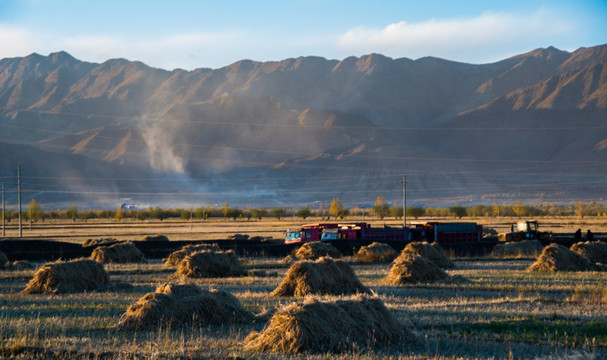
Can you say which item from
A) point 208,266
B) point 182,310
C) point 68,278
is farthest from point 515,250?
point 182,310

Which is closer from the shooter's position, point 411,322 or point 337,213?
point 411,322

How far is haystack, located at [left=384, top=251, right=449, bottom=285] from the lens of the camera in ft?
80.7

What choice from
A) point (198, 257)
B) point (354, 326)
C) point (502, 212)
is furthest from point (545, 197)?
point (354, 326)

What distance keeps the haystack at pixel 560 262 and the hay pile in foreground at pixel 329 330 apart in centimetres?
1815

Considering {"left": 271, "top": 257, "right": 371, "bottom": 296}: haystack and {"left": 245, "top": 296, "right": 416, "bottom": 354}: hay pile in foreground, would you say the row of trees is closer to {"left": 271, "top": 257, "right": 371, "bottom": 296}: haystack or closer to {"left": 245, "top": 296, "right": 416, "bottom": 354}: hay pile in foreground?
{"left": 271, "top": 257, "right": 371, "bottom": 296}: haystack

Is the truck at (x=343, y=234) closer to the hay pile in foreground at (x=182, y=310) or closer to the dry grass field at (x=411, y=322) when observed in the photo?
the dry grass field at (x=411, y=322)

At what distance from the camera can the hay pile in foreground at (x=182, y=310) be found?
15.0m

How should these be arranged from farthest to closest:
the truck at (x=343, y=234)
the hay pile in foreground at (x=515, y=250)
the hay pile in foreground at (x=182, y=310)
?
the truck at (x=343, y=234)
the hay pile in foreground at (x=515, y=250)
the hay pile in foreground at (x=182, y=310)

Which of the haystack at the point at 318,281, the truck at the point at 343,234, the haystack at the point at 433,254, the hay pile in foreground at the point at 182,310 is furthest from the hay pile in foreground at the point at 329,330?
the truck at the point at 343,234

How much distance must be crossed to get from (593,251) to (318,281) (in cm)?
1929

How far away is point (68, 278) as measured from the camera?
22.8m

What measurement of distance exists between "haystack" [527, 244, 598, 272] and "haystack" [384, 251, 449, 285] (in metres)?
6.50

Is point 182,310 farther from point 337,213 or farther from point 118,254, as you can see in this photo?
point 337,213

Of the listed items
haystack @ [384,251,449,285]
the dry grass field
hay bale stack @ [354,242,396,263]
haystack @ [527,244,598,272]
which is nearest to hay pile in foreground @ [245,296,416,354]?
the dry grass field
